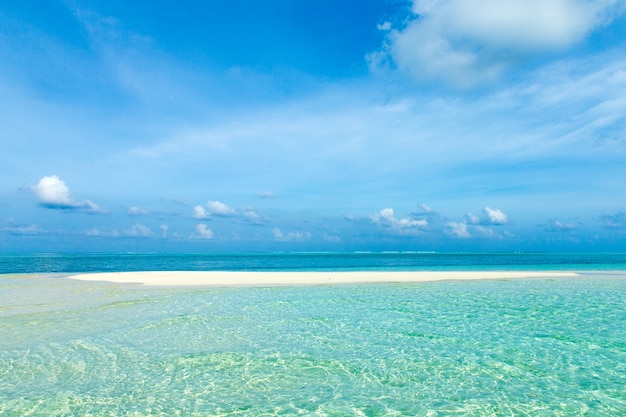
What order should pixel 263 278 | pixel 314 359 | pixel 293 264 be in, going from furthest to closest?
pixel 293 264 → pixel 263 278 → pixel 314 359

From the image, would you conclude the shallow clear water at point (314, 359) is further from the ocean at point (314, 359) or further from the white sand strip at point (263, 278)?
the white sand strip at point (263, 278)

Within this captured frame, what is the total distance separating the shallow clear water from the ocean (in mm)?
54

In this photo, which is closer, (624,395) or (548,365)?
(624,395)

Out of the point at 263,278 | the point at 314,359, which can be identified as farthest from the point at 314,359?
the point at 263,278

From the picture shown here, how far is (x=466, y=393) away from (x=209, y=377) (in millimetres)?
6725

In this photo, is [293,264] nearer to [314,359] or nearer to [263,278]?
[263,278]

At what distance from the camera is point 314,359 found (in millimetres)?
12344

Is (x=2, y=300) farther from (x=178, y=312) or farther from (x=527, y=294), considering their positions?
(x=527, y=294)

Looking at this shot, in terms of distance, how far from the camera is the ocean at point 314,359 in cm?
909

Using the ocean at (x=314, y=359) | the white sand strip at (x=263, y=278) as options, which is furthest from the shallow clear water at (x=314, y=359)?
the white sand strip at (x=263, y=278)

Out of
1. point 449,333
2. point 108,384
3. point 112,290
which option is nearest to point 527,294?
point 449,333

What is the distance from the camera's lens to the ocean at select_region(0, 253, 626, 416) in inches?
358

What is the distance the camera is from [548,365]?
38.2 feet

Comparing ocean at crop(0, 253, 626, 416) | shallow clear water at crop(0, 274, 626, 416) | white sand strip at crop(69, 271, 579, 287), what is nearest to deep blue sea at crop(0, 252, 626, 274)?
white sand strip at crop(69, 271, 579, 287)
